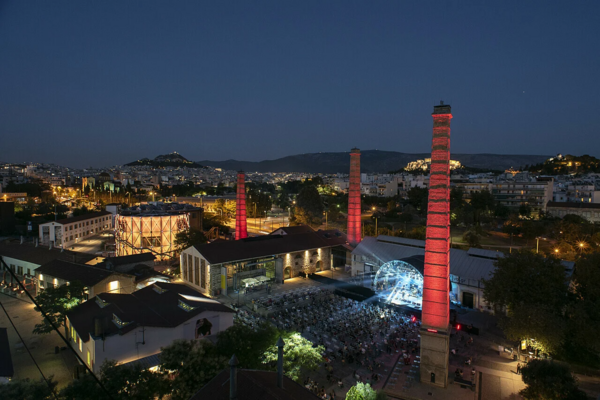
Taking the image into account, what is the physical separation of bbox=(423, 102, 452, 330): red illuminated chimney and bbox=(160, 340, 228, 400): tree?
8735mm

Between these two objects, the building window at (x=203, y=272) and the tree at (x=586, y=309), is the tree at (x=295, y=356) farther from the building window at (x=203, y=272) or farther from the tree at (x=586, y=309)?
the building window at (x=203, y=272)

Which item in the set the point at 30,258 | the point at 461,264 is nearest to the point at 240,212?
the point at 30,258

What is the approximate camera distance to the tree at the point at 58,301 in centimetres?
1790

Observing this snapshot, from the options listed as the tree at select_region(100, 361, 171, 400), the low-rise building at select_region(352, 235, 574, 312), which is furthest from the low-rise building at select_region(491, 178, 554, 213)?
the tree at select_region(100, 361, 171, 400)

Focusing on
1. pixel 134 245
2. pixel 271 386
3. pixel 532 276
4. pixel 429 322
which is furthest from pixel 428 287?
pixel 134 245

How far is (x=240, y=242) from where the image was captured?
2933 cm

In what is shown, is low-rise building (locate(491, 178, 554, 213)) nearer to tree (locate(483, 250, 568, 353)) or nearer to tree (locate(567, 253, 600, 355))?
tree (locate(567, 253, 600, 355))

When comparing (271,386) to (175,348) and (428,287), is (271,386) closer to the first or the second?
(175,348)

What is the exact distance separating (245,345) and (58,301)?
1203 cm

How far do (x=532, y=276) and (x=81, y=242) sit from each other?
46473mm

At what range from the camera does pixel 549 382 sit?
1237 centimetres

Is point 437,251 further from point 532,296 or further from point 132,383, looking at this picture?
point 132,383

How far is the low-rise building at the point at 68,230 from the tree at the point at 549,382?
43.2m

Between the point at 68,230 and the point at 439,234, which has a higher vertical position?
the point at 439,234
